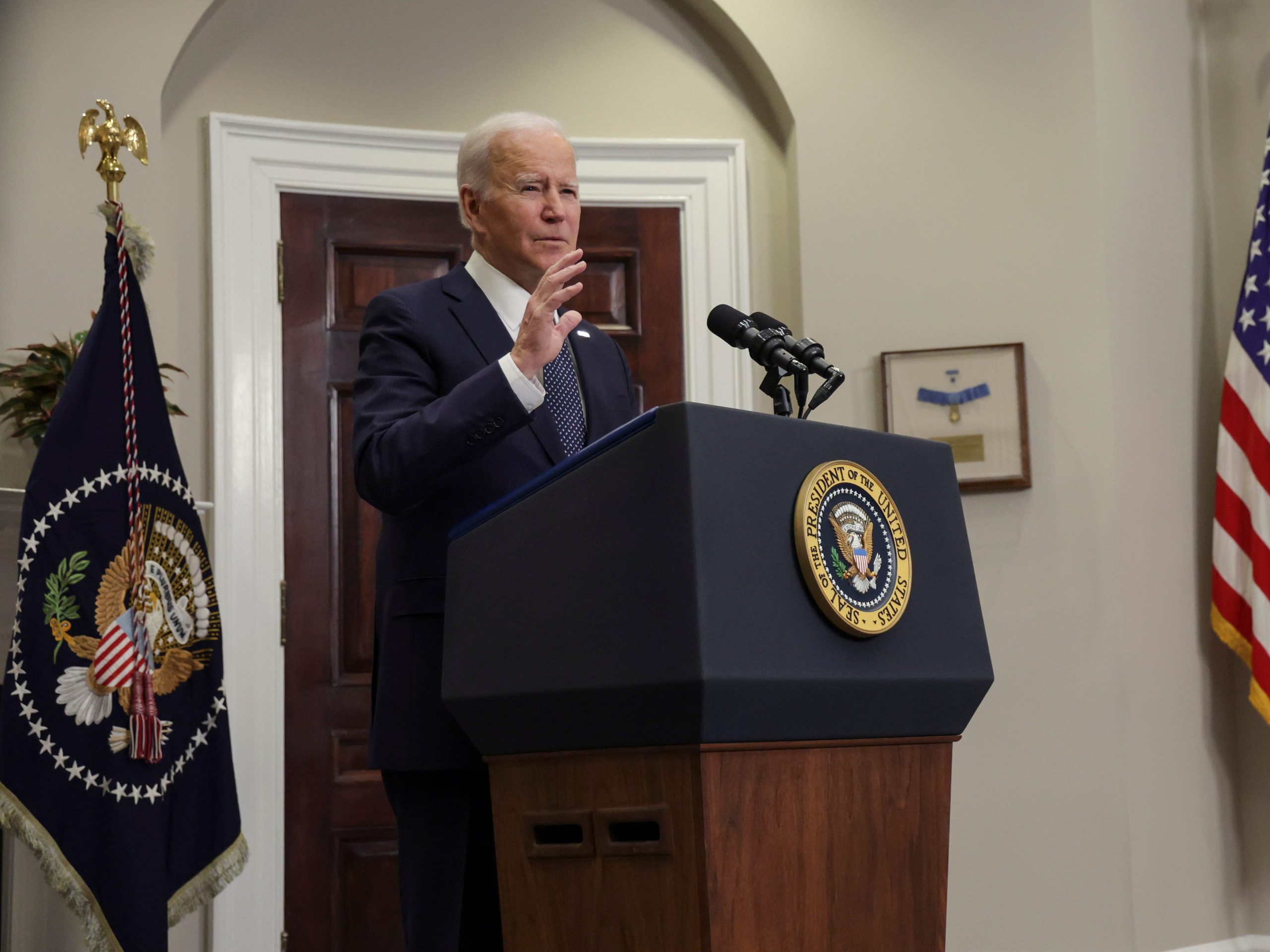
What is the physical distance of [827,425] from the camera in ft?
4.54

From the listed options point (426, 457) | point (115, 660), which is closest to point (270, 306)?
point (115, 660)

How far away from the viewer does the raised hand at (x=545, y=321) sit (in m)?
1.49

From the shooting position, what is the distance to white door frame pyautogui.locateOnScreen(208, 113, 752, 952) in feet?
11.0

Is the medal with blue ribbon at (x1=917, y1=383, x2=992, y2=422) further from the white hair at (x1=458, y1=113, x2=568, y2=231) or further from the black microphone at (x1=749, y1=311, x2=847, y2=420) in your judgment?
the black microphone at (x1=749, y1=311, x2=847, y2=420)

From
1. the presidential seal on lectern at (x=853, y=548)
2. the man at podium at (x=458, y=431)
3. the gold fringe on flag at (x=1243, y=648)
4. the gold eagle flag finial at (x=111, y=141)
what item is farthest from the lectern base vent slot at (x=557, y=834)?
the gold fringe on flag at (x=1243, y=648)

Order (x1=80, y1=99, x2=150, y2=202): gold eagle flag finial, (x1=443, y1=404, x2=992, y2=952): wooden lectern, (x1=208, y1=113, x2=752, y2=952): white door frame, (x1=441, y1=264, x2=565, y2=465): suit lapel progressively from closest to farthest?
1. (x1=443, y1=404, x2=992, y2=952): wooden lectern
2. (x1=441, y1=264, x2=565, y2=465): suit lapel
3. (x1=80, y1=99, x2=150, y2=202): gold eagle flag finial
4. (x1=208, y1=113, x2=752, y2=952): white door frame

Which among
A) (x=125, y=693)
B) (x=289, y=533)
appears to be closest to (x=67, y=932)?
(x=125, y=693)

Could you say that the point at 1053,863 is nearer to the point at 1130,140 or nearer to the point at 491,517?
the point at 1130,140

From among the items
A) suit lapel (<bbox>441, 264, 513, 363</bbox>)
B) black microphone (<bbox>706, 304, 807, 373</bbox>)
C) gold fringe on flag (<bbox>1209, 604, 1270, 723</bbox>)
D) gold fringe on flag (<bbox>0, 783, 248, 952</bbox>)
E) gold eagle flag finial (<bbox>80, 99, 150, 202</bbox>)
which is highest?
gold eagle flag finial (<bbox>80, 99, 150, 202</bbox>)

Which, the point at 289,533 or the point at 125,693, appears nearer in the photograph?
the point at 125,693

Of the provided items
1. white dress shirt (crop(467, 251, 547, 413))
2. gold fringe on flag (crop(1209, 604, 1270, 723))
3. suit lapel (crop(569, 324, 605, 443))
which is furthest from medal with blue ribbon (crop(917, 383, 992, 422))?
white dress shirt (crop(467, 251, 547, 413))

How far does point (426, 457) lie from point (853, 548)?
50cm

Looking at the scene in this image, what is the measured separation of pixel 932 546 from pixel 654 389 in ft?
7.79

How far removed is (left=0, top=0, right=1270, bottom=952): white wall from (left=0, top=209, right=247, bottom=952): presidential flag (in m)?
0.69
